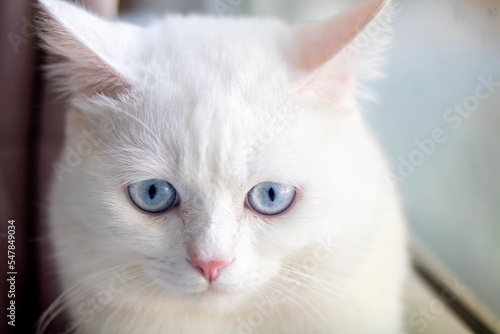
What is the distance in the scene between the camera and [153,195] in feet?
2.15

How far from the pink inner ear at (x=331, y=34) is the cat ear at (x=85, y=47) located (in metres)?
0.26

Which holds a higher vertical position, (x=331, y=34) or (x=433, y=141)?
(x=331, y=34)

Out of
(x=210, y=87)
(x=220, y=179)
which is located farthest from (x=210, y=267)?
(x=210, y=87)

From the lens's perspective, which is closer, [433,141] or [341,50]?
[341,50]

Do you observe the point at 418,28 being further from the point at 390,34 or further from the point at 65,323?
the point at 65,323

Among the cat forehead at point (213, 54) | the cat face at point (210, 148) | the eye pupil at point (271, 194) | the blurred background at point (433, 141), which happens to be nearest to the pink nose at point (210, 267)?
the cat face at point (210, 148)

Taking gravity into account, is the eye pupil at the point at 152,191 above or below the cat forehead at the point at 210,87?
below

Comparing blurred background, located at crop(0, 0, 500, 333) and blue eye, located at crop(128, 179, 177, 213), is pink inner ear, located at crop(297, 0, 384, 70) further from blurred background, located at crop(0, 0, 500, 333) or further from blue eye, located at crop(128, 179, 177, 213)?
blue eye, located at crop(128, 179, 177, 213)

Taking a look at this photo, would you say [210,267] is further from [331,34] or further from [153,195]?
[331,34]

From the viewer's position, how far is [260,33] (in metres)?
0.75

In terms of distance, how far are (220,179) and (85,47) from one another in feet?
0.84

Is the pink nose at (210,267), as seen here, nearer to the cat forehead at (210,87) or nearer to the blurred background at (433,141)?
the cat forehead at (210,87)

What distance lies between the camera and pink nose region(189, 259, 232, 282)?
1.99 ft

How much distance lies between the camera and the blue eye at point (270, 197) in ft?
2.12
